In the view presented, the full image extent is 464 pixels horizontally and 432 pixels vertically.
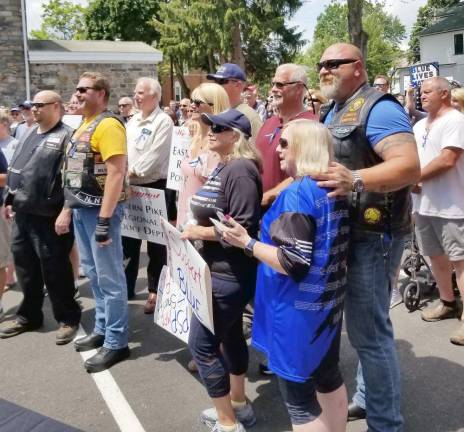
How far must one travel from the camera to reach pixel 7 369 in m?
4.03

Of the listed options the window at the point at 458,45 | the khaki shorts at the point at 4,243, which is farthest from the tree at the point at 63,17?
the khaki shorts at the point at 4,243

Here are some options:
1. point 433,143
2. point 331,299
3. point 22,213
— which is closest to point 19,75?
point 22,213

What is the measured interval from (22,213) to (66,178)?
0.83 meters

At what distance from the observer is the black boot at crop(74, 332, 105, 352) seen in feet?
14.1

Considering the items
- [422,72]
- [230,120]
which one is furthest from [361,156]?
[422,72]

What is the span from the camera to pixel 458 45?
53.7 metres

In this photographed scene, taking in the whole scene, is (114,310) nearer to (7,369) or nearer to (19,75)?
(7,369)

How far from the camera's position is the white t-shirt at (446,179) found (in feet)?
14.0

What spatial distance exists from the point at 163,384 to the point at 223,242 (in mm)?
1449

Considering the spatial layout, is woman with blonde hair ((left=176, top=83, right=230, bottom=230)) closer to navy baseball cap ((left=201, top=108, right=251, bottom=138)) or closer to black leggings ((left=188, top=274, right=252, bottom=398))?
navy baseball cap ((left=201, top=108, right=251, bottom=138))

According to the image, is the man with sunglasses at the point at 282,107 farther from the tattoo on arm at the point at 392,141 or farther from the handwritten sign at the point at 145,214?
the handwritten sign at the point at 145,214

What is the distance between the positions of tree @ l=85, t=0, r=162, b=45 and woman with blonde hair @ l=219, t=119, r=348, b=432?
1698 inches

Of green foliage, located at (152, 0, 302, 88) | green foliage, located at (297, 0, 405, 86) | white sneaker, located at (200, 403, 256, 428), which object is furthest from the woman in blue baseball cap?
green foliage, located at (297, 0, 405, 86)

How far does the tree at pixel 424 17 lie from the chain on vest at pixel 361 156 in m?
70.3
